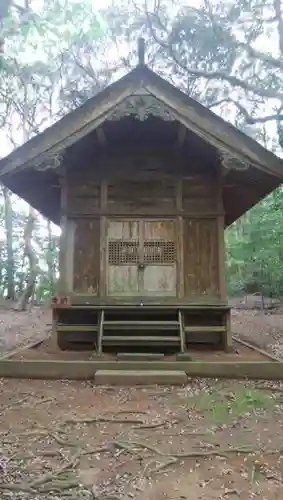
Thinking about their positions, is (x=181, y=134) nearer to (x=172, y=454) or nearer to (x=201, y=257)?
(x=201, y=257)

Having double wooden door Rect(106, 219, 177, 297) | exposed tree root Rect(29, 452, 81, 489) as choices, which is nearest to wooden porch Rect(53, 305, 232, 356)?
double wooden door Rect(106, 219, 177, 297)

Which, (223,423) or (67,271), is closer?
(223,423)

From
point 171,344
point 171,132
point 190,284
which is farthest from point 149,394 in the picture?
point 171,132

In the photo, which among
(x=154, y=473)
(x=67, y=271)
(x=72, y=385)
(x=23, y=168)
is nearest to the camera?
(x=154, y=473)

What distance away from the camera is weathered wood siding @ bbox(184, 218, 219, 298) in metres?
9.41

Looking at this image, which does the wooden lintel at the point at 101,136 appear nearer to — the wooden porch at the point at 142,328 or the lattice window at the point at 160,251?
the lattice window at the point at 160,251

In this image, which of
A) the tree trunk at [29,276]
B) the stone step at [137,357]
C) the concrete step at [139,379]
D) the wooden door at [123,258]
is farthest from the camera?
the tree trunk at [29,276]

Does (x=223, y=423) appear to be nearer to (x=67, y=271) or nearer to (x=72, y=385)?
(x=72, y=385)

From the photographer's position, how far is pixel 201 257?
9.50 meters

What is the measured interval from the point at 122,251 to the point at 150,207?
3.61ft

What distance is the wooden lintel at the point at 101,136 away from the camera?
875cm

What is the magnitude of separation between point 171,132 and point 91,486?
7.26m


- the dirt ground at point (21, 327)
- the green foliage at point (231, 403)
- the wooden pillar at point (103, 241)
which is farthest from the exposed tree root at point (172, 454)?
the dirt ground at point (21, 327)

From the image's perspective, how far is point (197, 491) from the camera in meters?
3.55
